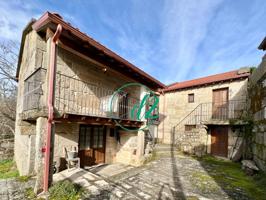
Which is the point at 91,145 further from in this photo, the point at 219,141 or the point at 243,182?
the point at 219,141

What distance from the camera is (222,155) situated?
10.1 m

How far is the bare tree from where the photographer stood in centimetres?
1186

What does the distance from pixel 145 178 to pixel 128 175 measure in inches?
27.0

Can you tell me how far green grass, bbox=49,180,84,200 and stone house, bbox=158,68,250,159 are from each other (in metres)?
7.94

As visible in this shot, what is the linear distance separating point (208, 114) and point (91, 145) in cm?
922

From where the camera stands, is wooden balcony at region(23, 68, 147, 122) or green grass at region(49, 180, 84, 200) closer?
green grass at region(49, 180, 84, 200)

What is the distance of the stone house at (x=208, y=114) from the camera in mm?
9934

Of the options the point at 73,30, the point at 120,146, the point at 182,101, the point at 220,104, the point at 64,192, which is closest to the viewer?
the point at 64,192

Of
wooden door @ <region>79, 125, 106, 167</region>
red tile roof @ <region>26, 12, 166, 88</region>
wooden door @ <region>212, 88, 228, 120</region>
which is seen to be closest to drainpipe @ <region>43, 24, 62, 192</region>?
red tile roof @ <region>26, 12, 166, 88</region>

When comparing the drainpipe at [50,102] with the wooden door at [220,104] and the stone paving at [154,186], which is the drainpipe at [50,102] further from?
the wooden door at [220,104]

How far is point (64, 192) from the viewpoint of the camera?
3.77 metres

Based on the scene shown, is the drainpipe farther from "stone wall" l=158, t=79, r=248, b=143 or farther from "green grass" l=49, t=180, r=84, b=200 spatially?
"stone wall" l=158, t=79, r=248, b=143

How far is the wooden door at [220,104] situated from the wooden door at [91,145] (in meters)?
8.60

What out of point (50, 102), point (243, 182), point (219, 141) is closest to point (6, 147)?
point (50, 102)
